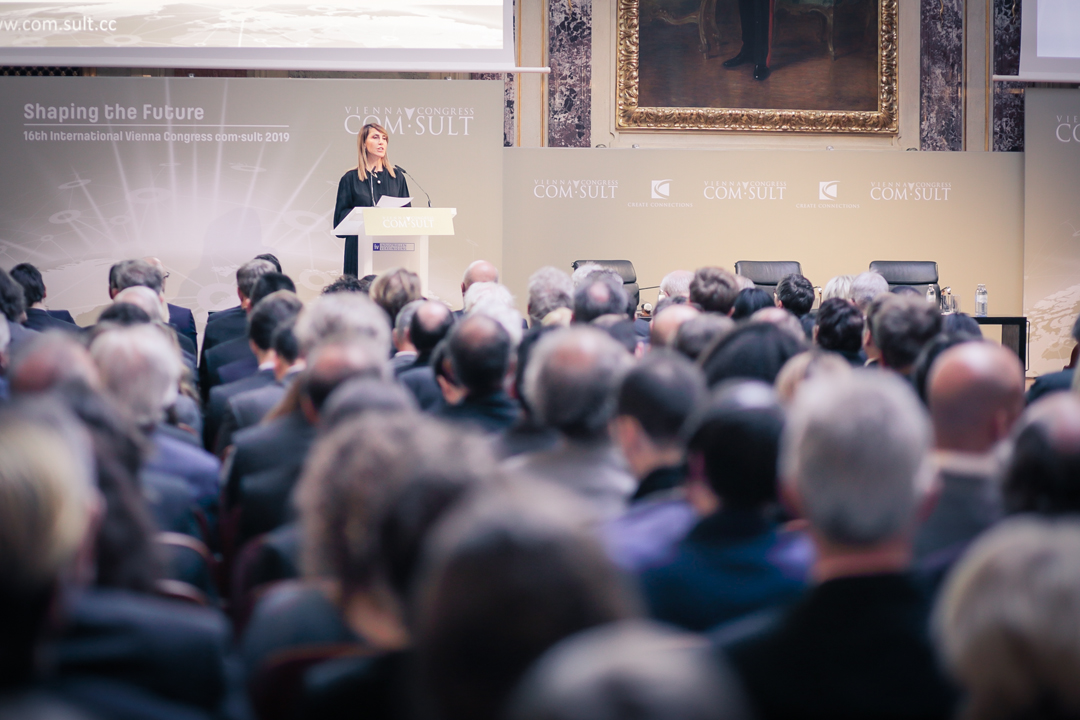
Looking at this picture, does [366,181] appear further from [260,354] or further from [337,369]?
[337,369]

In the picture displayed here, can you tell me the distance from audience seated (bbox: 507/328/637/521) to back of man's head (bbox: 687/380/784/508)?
54 cm

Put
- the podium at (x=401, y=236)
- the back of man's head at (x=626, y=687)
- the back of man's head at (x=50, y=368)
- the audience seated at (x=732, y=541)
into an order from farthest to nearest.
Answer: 1. the podium at (x=401, y=236)
2. the back of man's head at (x=50, y=368)
3. the audience seated at (x=732, y=541)
4. the back of man's head at (x=626, y=687)

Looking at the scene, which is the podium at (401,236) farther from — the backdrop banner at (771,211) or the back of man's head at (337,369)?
the backdrop banner at (771,211)

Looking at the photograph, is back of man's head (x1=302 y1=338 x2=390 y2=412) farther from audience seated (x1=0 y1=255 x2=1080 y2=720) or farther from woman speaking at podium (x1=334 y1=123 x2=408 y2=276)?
woman speaking at podium (x1=334 y1=123 x2=408 y2=276)

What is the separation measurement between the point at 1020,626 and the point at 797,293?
4924 mm

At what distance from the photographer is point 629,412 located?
2.23 m

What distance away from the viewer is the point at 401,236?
625cm

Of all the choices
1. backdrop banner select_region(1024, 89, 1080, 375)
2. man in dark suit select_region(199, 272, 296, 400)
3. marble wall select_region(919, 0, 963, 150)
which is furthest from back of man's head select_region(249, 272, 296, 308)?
backdrop banner select_region(1024, 89, 1080, 375)

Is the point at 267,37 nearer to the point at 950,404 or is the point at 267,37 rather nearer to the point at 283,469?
the point at 283,469

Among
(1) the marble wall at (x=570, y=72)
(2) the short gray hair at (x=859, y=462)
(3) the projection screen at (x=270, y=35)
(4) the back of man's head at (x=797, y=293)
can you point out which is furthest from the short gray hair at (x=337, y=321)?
(1) the marble wall at (x=570, y=72)

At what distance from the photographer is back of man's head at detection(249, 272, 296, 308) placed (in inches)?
190

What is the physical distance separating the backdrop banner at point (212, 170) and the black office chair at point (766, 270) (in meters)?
2.37

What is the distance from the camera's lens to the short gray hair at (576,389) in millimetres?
2391

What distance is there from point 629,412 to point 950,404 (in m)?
0.71
